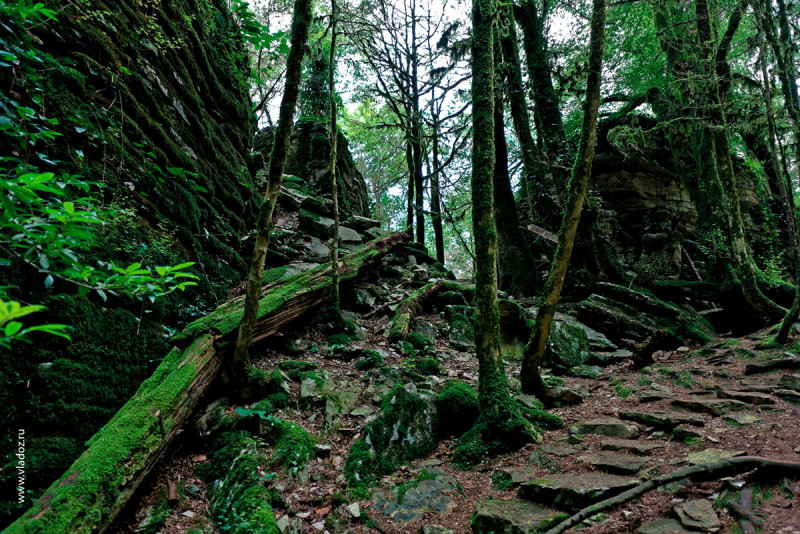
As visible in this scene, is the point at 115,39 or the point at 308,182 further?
the point at 308,182

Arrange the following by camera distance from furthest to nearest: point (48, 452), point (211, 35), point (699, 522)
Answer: point (211, 35), point (48, 452), point (699, 522)

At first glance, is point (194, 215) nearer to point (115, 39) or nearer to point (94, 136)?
point (94, 136)

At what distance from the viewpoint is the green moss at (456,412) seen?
4.74 m

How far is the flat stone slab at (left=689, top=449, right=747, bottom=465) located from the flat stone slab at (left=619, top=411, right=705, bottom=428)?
2.80ft

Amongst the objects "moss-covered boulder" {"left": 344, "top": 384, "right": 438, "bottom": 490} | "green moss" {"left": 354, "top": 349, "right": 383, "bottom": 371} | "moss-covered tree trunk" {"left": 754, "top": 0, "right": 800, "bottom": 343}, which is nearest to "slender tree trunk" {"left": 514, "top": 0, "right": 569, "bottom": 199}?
"moss-covered tree trunk" {"left": 754, "top": 0, "right": 800, "bottom": 343}

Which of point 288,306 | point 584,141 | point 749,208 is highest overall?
point 749,208

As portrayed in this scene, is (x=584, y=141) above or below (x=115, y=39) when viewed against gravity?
below

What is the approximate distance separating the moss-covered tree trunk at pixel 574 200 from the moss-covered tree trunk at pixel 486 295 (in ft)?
3.02

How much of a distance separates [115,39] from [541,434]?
8.44 meters

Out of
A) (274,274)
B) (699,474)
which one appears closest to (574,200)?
(699,474)

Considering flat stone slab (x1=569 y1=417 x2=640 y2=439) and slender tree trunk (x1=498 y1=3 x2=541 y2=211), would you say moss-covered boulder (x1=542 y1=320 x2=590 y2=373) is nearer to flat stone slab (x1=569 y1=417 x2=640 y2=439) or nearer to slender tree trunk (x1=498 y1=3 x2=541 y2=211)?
flat stone slab (x1=569 y1=417 x2=640 y2=439)

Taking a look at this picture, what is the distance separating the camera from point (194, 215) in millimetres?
6438

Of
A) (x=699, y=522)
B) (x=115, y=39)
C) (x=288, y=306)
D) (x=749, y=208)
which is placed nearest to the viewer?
(x=699, y=522)

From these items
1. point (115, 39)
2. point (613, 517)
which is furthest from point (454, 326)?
point (115, 39)
